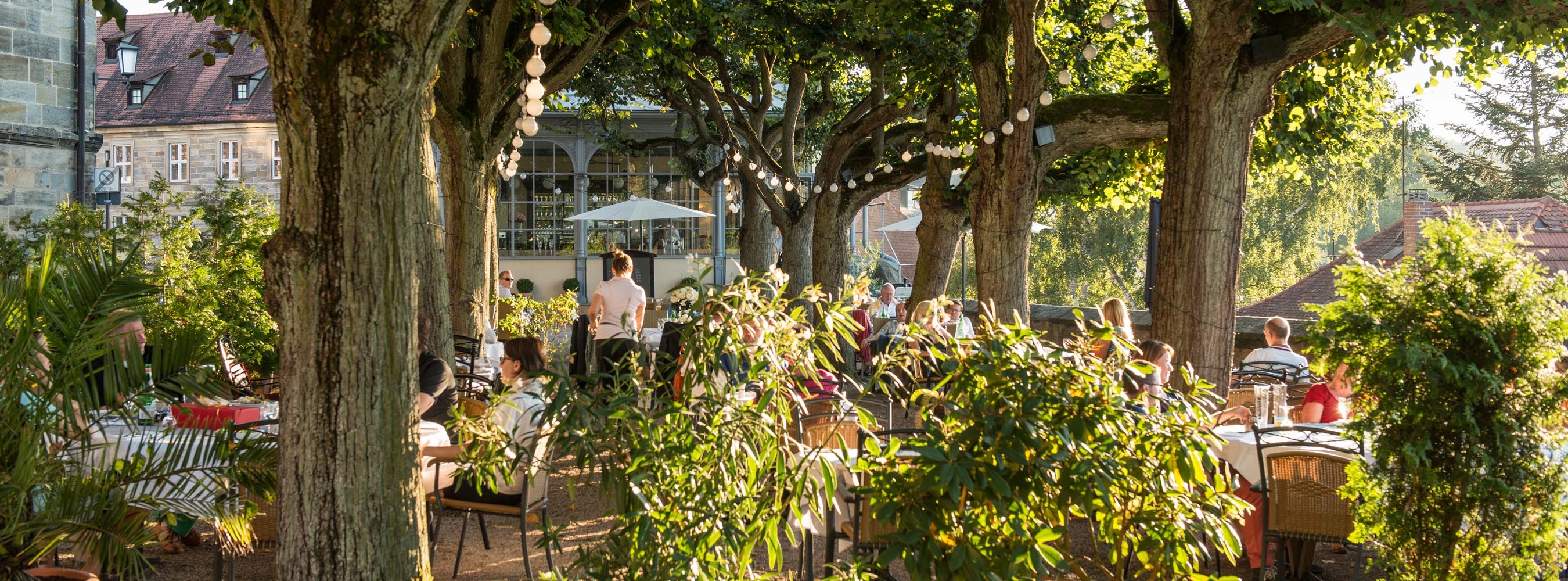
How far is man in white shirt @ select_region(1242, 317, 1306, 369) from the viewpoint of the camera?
8.50m

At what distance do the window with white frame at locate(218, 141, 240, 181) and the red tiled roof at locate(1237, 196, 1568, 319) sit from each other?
108 feet

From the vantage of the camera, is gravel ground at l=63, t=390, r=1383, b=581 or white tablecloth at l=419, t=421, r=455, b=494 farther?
gravel ground at l=63, t=390, r=1383, b=581

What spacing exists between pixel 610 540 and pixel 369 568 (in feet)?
3.18

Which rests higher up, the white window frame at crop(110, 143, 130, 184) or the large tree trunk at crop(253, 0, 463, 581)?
the white window frame at crop(110, 143, 130, 184)

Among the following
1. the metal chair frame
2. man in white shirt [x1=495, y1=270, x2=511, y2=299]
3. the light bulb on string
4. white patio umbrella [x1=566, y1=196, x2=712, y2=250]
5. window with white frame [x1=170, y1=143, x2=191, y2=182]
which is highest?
window with white frame [x1=170, y1=143, x2=191, y2=182]

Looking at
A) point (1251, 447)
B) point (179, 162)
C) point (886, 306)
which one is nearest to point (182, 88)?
point (179, 162)

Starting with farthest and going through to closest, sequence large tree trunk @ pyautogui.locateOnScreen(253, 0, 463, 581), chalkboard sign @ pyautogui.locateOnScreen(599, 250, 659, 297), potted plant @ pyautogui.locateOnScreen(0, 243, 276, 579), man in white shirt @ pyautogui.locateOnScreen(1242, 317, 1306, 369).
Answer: chalkboard sign @ pyautogui.locateOnScreen(599, 250, 659, 297) < man in white shirt @ pyautogui.locateOnScreen(1242, 317, 1306, 369) < potted plant @ pyautogui.locateOnScreen(0, 243, 276, 579) < large tree trunk @ pyautogui.locateOnScreen(253, 0, 463, 581)

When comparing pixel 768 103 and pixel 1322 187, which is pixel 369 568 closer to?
pixel 768 103

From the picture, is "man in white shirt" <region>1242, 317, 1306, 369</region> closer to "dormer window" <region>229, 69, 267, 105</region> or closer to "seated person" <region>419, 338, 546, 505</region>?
"seated person" <region>419, 338, 546, 505</region>

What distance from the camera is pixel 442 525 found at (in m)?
6.53

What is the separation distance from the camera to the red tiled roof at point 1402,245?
53.2 ft

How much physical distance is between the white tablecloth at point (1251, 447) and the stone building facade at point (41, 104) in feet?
48.4

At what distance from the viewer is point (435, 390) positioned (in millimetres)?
6484

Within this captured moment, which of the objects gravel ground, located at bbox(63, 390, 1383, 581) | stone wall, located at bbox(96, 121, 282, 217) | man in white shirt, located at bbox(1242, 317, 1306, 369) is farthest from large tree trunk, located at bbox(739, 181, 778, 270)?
stone wall, located at bbox(96, 121, 282, 217)
